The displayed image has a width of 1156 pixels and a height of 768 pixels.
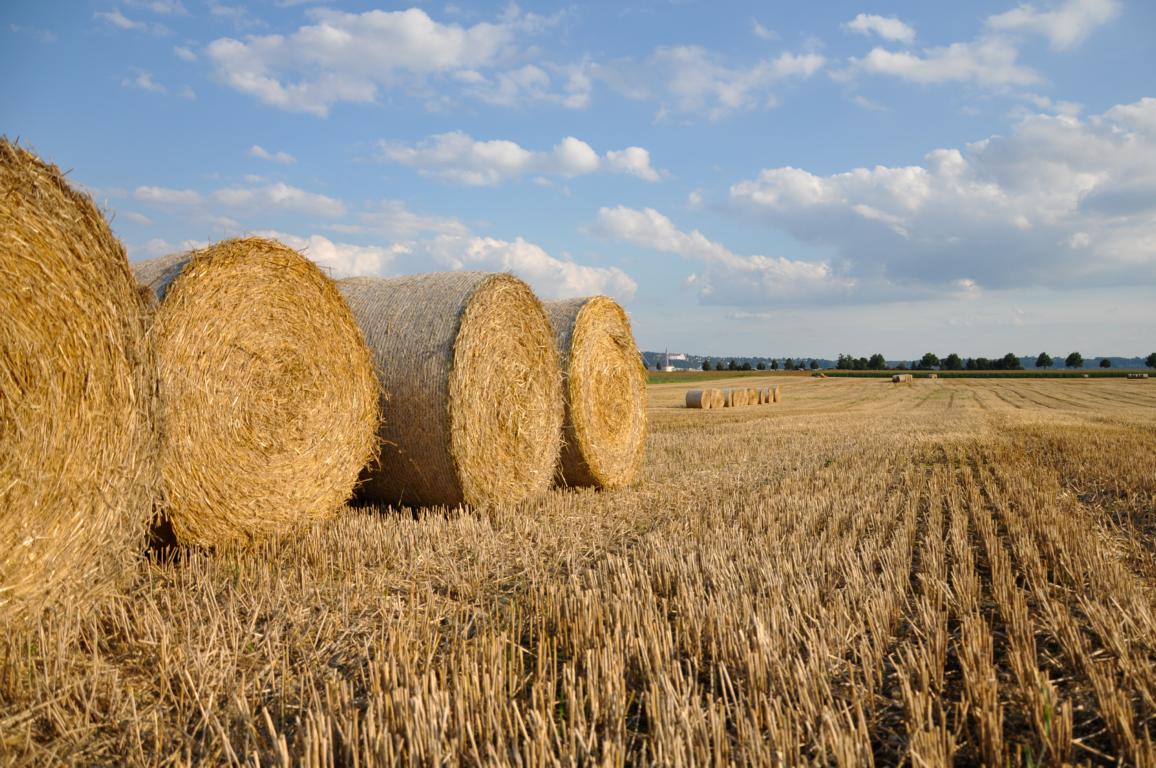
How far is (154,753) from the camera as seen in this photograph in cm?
256

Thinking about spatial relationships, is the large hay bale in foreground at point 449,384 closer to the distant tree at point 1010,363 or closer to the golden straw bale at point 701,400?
the golden straw bale at point 701,400

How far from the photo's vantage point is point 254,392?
511 centimetres

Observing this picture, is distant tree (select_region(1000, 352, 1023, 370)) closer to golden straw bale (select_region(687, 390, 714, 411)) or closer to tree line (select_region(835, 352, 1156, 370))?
tree line (select_region(835, 352, 1156, 370))

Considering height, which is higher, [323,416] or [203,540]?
[323,416]

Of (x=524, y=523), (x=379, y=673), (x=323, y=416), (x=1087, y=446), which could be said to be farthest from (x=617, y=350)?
(x=1087, y=446)

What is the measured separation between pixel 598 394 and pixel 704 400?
16.8 metres

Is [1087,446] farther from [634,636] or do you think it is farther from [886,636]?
[634,636]

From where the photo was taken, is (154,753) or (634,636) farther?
(634,636)

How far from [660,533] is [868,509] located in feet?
6.70

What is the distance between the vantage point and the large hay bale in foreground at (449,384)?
619 cm

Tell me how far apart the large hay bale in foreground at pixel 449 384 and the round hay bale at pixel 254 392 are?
312 mm

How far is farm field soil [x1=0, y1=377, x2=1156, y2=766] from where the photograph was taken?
254 cm

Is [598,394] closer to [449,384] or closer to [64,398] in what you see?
[449,384]

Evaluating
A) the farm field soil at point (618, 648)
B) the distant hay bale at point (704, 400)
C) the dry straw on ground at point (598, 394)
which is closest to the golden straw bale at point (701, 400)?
the distant hay bale at point (704, 400)
